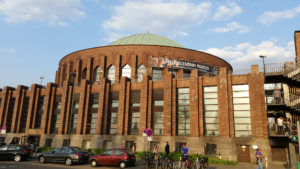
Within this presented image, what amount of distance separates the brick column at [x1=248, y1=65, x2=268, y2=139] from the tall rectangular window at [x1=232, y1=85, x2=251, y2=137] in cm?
52

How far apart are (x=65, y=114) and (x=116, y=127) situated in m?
9.65

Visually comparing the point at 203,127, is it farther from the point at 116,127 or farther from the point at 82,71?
the point at 82,71

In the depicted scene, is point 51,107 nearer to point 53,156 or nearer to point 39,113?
point 39,113

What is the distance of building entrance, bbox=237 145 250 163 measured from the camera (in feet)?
85.9

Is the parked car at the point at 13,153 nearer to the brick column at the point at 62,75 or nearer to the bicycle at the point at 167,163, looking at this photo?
the bicycle at the point at 167,163

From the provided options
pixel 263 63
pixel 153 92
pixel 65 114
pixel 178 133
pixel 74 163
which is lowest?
pixel 74 163

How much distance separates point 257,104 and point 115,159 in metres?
17.5

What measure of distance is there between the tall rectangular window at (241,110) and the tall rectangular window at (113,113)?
16.7m

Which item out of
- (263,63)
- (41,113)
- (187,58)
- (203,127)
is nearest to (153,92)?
(203,127)

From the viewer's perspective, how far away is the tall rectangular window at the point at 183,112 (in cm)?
3056

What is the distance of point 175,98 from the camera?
31.6m

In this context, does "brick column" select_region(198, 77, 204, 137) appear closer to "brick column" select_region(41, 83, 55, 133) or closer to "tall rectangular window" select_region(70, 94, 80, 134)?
"tall rectangular window" select_region(70, 94, 80, 134)

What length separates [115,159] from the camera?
19.1m

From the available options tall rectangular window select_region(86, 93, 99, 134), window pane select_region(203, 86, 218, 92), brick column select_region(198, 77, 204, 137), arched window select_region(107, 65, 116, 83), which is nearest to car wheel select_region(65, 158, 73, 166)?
tall rectangular window select_region(86, 93, 99, 134)
